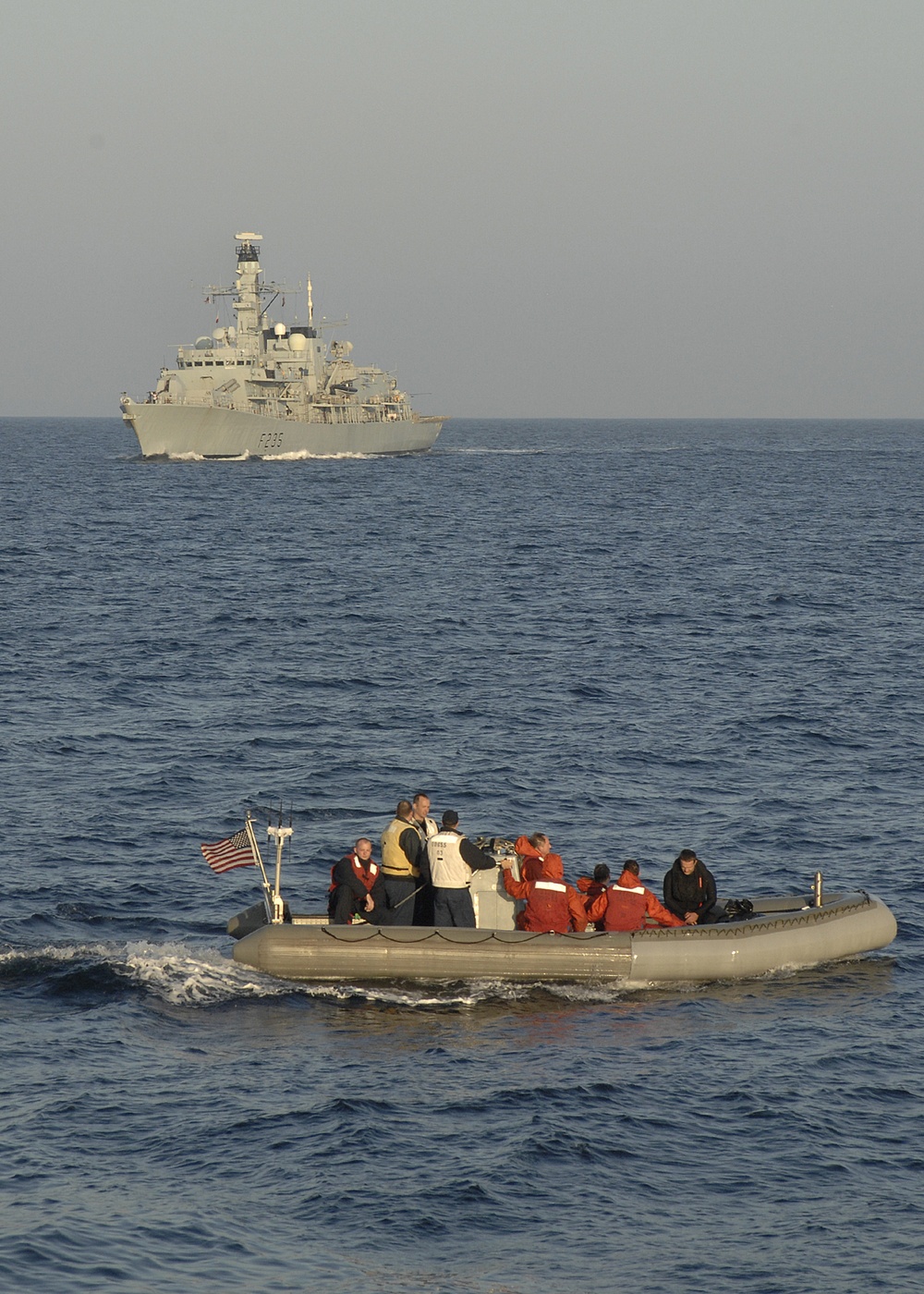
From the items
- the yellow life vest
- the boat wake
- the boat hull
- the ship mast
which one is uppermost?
the ship mast

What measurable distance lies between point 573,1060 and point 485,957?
195 centimetres

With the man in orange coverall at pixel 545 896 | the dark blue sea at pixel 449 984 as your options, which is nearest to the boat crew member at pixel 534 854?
the man in orange coverall at pixel 545 896

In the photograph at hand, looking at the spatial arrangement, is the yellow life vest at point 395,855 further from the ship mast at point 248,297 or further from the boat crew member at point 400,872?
the ship mast at point 248,297

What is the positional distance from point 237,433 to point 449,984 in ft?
295

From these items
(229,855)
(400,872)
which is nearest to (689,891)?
(400,872)

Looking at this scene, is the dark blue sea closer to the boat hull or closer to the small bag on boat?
the boat hull

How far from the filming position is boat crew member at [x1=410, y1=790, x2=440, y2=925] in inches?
630

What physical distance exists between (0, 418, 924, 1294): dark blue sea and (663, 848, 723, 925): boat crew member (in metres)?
0.89

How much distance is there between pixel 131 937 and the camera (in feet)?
55.3

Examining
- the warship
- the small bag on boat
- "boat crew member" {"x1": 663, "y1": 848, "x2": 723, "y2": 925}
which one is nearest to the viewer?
"boat crew member" {"x1": 663, "y1": 848, "x2": 723, "y2": 925}

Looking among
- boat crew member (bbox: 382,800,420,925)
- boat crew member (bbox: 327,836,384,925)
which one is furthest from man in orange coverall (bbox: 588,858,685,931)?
boat crew member (bbox: 327,836,384,925)

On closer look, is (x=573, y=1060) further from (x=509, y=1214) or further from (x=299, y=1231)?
(x=299, y=1231)

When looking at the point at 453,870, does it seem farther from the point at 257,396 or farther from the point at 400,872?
the point at 257,396

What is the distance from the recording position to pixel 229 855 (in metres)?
15.9
